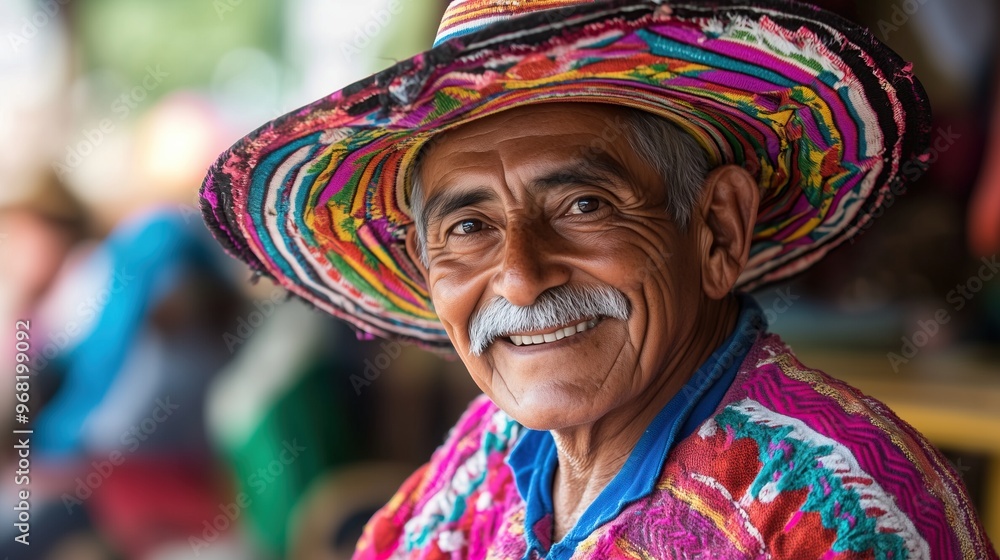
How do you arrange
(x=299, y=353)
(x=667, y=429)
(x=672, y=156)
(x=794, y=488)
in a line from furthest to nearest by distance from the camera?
(x=299, y=353) → (x=672, y=156) → (x=667, y=429) → (x=794, y=488)

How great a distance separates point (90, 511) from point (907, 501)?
4.00 metres

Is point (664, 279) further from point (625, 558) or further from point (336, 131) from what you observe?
point (336, 131)

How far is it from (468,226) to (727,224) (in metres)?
0.54

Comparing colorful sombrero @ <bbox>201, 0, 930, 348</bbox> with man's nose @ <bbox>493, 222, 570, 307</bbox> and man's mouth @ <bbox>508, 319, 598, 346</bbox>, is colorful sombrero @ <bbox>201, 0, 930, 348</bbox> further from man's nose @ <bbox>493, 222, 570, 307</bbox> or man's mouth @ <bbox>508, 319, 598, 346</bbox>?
man's mouth @ <bbox>508, 319, 598, 346</bbox>

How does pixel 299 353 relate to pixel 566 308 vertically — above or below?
below

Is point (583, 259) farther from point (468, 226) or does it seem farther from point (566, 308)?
point (468, 226)

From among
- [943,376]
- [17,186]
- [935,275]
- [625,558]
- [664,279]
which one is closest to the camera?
[625,558]

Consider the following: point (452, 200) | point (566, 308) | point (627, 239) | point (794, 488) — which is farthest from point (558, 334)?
point (794, 488)

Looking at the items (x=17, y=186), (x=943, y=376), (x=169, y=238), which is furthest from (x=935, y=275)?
(x=17, y=186)

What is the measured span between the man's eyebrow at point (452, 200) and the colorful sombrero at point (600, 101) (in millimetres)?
122

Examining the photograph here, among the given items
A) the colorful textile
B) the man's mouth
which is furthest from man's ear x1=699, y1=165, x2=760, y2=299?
the man's mouth

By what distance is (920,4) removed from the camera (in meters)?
4.12

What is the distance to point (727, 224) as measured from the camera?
5.88ft

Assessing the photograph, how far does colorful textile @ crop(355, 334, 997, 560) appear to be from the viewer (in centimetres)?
129
